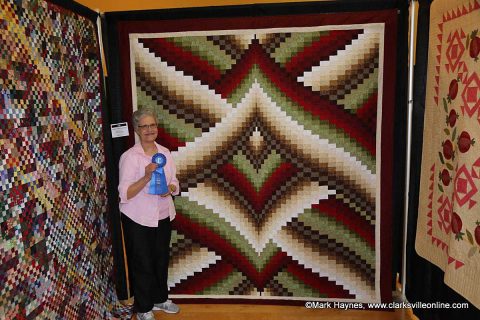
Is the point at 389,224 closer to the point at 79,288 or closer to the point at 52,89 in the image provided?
the point at 79,288

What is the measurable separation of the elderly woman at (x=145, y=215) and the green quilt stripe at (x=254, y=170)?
0.41 m

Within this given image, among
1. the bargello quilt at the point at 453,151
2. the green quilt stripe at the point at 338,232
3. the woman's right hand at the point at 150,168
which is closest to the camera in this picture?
the bargello quilt at the point at 453,151

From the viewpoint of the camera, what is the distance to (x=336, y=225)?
2496 millimetres

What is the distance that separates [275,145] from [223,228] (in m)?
0.65

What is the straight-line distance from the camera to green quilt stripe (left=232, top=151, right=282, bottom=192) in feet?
8.13

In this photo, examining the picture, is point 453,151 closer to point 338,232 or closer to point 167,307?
point 338,232

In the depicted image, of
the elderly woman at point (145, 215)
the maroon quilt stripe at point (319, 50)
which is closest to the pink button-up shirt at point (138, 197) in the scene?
the elderly woman at point (145, 215)

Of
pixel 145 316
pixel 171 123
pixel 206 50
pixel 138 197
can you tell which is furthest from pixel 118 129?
pixel 145 316

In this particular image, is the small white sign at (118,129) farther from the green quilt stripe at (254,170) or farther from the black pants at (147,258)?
the green quilt stripe at (254,170)

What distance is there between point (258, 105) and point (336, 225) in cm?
91

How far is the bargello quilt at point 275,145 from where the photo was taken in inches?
92.7

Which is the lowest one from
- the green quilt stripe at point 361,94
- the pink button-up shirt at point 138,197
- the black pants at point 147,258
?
the black pants at point 147,258

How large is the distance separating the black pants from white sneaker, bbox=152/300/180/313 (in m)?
0.10

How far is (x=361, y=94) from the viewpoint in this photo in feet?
7.73
